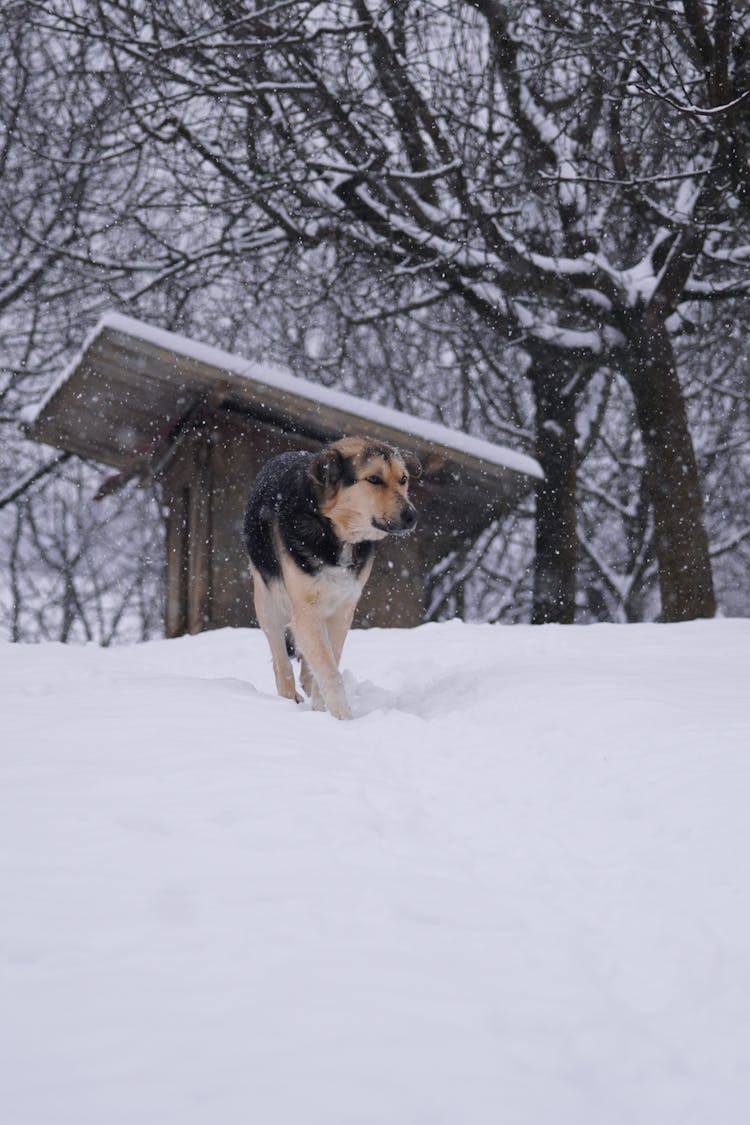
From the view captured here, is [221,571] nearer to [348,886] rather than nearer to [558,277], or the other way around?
[558,277]

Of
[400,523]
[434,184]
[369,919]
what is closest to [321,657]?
[400,523]

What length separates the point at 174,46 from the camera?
8.15 m

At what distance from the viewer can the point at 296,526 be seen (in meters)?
5.55

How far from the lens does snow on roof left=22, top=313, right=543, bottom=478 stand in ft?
31.4

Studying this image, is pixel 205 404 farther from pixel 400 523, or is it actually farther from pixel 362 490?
pixel 400 523

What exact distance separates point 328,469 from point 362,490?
23cm

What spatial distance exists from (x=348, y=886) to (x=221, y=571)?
888cm

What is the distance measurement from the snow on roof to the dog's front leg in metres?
5.10

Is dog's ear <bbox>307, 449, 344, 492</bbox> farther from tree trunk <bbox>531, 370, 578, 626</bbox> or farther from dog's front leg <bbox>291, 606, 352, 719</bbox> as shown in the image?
tree trunk <bbox>531, 370, 578, 626</bbox>

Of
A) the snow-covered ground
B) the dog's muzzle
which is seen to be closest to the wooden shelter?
the dog's muzzle

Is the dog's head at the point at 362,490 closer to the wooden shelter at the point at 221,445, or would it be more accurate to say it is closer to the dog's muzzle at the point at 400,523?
the dog's muzzle at the point at 400,523

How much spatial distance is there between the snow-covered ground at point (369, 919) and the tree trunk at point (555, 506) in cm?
767

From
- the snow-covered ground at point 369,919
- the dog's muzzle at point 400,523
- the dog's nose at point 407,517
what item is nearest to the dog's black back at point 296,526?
the dog's muzzle at point 400,523

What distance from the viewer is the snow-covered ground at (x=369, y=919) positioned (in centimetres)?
171
